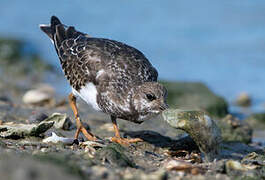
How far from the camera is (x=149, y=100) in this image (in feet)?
13.7

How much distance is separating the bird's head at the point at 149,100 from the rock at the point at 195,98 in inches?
108

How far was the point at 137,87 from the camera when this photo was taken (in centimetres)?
431

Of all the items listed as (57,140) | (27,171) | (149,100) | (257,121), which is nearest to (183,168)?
(149,100)

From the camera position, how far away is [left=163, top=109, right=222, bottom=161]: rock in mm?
3768

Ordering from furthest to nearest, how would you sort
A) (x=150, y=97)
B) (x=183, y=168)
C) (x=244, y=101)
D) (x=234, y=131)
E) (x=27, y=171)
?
1. (x=244, y=101)
2. (x=234, y=131)
3. (x=150, y=97)
4. (x=183, y=168)
5. (x=27, y=171)

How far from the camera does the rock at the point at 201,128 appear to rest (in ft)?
12.4

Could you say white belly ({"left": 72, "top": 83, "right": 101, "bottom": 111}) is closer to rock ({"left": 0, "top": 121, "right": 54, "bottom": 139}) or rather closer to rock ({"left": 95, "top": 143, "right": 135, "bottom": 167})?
rock ({"left": 0, "top": 121, "right": 54, "bottom": 139})

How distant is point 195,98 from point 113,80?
3.05 metres

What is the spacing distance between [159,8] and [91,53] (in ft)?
29.5

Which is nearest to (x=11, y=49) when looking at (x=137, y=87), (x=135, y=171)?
(x=137, y=87)

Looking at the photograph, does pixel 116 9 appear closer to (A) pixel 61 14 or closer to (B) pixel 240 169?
(A) pixel 61 14

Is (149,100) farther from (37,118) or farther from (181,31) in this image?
(181,31)

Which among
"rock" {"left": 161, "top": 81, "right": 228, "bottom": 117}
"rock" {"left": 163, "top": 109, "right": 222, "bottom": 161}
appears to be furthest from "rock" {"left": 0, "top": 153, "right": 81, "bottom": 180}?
"rock" {"left": 161, "top": 81, "right": 228, "bottom": 117}

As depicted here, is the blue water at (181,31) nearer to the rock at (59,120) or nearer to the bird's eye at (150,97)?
the rock at (59,120)
